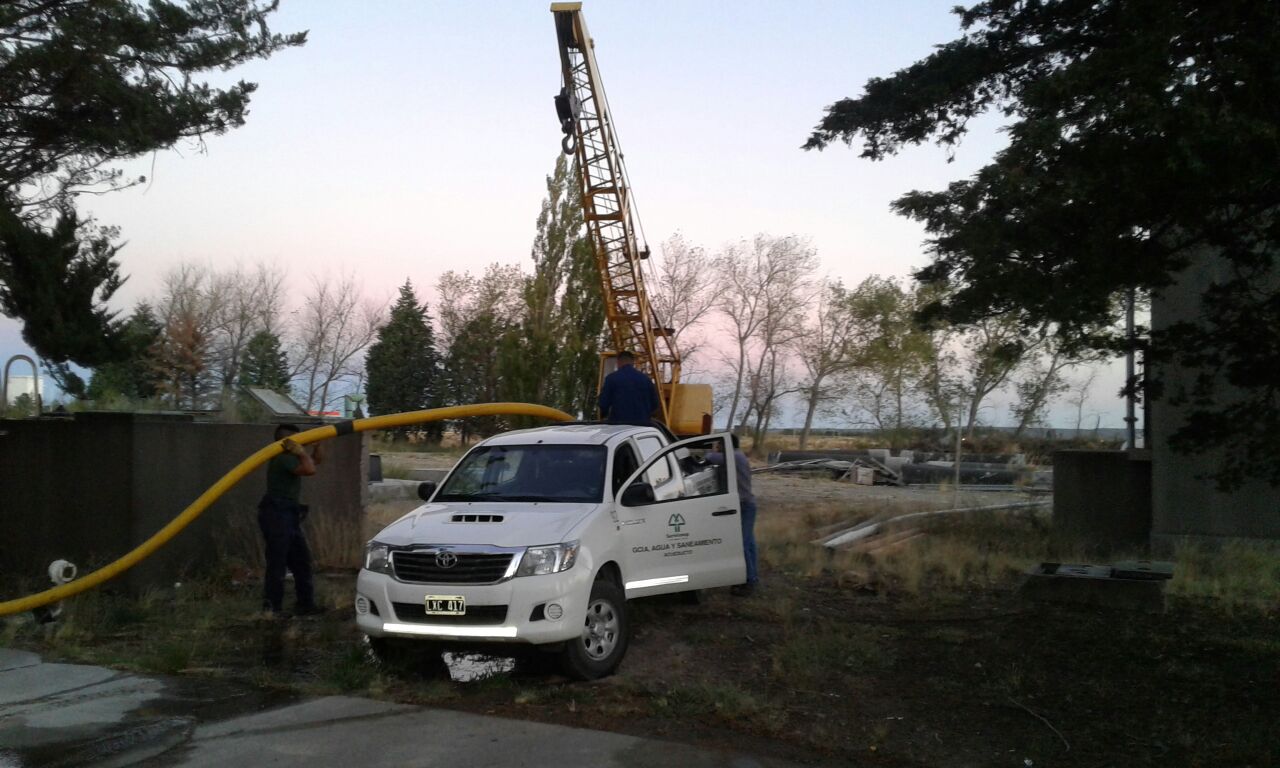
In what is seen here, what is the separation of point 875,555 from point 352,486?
683 cm

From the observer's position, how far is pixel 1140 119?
8.11 meters

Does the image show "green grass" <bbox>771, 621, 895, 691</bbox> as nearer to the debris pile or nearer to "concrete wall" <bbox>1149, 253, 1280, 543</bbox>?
"concrete wall" <bbox>1149, 253, 1280, 543</bbox>

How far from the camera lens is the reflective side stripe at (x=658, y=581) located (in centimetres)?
887

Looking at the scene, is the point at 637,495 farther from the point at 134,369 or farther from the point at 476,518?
the point at 134,369

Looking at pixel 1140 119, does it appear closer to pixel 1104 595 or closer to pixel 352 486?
pixel 1104 595

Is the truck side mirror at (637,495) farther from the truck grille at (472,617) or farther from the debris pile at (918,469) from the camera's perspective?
the debris pile at (918,469)

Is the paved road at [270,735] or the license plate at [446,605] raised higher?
the license plate at [446,605]

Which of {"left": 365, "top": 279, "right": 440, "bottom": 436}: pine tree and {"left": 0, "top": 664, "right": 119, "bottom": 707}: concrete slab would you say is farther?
{"left": 365, "top": 279, "right": 440, "bottom": 436}: pine tree

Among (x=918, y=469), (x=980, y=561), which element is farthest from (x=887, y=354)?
(x=980, y=561)

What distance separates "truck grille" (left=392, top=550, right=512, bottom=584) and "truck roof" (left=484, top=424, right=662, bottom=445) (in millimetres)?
1797

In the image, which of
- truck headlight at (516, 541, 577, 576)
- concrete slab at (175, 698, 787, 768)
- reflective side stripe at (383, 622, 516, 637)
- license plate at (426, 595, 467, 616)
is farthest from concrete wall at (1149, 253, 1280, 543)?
concrete slab at (175, 698, 787, 768)

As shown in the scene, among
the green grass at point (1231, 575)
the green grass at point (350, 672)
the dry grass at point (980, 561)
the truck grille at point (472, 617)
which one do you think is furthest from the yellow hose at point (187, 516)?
the green grass at point (1231, 575)

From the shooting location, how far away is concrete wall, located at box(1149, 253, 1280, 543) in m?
13.7

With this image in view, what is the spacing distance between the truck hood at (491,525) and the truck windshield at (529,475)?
0.22 metres
